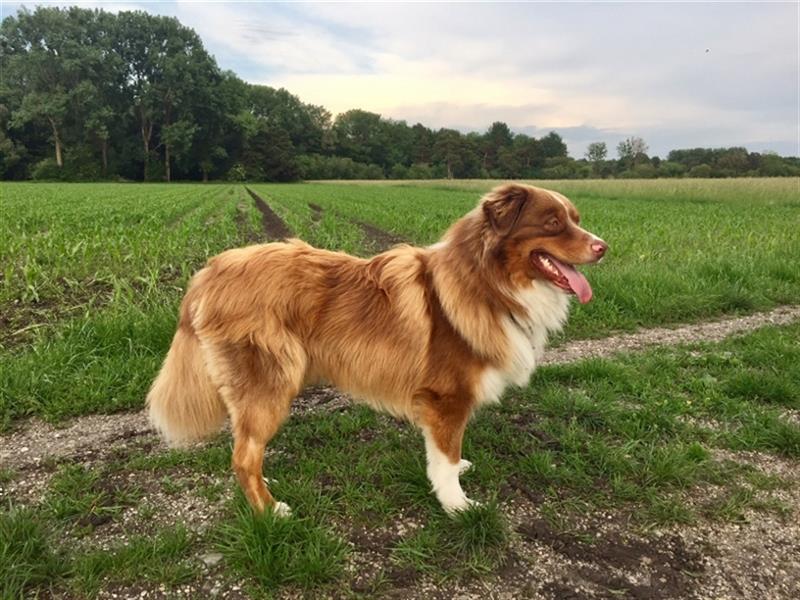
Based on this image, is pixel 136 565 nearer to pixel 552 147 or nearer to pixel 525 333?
pixel 525 333

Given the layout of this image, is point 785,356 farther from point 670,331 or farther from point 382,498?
point 382,498

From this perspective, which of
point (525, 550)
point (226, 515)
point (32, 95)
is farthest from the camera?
point (32, 95)

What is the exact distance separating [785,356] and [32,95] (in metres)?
79.7

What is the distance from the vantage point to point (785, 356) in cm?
532

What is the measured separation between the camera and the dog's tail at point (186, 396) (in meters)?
3.07

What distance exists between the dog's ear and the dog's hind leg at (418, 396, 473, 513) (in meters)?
1.06

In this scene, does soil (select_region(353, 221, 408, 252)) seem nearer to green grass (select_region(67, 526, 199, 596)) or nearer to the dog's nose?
the dog's nose

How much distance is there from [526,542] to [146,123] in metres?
83.0

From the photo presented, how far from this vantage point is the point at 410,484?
328cm

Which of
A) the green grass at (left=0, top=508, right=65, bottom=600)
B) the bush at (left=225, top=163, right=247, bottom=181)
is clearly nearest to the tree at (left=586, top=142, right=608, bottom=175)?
the bush at (left=225, top=163, right=247, bottom=181)

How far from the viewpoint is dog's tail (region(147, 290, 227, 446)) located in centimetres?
307

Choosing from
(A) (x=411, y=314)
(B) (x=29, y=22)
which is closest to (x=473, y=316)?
(A) (x=411, y=314)

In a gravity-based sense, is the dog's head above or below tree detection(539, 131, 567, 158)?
below

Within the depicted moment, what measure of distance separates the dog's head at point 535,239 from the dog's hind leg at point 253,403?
55.8 inches
